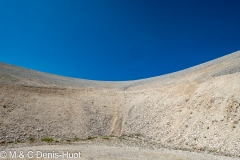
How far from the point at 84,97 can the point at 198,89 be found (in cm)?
2164

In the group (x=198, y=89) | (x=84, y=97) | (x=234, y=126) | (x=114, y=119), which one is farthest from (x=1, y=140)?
(x=198, y=89)

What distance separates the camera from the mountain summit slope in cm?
2181

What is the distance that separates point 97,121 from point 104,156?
628 inches

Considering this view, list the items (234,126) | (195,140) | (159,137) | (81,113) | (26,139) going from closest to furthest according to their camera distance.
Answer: (234,126) < (195,140) < (26,139) < (159,137) < (81,113)

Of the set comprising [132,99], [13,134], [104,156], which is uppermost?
[132,99]

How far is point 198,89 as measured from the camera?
3098 cm

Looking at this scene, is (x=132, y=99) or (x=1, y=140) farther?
(x=132, y=99)

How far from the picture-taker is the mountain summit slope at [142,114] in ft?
71.6

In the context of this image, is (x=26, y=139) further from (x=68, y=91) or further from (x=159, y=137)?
(x=68, y=91)

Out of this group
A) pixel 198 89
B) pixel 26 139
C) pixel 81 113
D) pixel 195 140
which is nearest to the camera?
pixel 195 140

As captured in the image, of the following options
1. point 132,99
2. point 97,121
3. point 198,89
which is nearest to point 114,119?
point 97,121

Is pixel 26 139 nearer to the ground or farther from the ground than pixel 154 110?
nearer to the ground

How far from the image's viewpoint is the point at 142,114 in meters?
33.6

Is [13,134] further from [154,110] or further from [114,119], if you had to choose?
[154,110]
